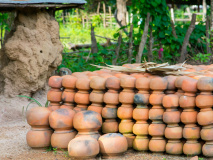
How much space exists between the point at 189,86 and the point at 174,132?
42 centimetres

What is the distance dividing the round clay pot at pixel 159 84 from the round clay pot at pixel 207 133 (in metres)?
0.49

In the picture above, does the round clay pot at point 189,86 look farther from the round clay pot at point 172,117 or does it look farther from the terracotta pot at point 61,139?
the terracotta pot at point 61,139

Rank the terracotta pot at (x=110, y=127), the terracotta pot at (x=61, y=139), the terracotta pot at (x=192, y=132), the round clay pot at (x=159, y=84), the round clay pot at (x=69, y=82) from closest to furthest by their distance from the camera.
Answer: the terracotta pot at (x=192, y=132)
the round clay pot at (x=159, y=84)
the terracotta pot at (x=61, y=139)
the terracotta pot at (x=110, y=127)
the round clay pot at (x=69, y=82)

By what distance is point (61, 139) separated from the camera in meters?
2.95

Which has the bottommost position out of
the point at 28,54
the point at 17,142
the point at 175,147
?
the point at 17,142

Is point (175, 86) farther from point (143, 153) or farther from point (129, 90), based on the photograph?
point (143, 153)

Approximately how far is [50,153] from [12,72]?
103 inches

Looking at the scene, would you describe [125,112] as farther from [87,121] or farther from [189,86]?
[189,86]

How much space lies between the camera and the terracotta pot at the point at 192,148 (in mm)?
2760

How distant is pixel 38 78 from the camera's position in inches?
214

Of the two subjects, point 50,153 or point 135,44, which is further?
point 135,44

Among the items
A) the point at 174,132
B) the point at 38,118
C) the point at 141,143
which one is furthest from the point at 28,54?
the point at 174,132

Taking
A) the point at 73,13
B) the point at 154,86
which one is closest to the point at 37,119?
the point at 154,86

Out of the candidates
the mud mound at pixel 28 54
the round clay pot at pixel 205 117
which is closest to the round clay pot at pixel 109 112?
the round clay pot at pixel 205 117
